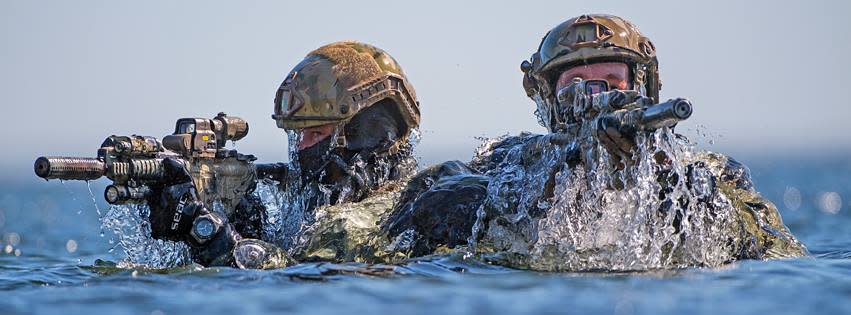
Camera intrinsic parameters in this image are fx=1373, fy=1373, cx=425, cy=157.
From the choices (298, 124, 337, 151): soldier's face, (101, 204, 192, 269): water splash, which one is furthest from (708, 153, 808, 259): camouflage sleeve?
(101, 204, 192, 269): water splash

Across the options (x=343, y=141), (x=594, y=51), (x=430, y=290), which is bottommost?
(x=430, y=290)

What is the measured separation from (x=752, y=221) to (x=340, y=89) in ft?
A: 10.9

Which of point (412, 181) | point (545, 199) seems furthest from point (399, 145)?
point (545, 199)

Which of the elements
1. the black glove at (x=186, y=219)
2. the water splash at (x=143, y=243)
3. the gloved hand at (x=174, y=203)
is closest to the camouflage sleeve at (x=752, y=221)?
the black glove at (x=186, y=219)

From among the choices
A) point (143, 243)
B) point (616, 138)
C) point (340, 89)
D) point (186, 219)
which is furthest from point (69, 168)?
point (616, 138)

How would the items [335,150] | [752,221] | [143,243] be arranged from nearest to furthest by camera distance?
[752,221]
[143,243]
[335,150]

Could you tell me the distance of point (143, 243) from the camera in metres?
10.3

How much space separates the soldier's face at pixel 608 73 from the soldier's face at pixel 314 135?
6.85ft

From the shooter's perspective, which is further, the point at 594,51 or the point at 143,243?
the point at 143,243

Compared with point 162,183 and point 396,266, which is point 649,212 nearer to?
point 396,266

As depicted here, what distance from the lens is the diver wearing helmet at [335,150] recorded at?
10.7m

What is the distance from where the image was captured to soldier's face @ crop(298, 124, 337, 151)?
10.9 metres

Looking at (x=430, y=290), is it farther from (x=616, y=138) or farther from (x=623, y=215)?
(x=623, y=215)

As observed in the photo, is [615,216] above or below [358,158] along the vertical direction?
A: below
